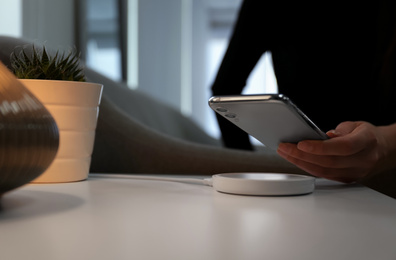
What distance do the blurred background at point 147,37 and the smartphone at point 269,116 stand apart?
625 mm

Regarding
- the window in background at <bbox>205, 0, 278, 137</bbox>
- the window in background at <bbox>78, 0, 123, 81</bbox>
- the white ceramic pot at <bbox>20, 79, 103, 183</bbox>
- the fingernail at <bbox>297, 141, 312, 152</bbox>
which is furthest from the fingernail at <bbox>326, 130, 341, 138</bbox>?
the window in background at <bbox>205, 0, 278, 137</bbox>

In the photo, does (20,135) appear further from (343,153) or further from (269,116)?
(343,153)

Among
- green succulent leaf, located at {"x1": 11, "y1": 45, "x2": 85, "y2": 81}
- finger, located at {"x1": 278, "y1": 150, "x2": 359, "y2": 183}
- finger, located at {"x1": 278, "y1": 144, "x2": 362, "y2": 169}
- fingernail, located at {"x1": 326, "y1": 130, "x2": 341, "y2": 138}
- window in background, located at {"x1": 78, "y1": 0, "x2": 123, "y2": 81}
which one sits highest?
window in background, located at {"x1": 78, "y1": 0, "x2": 123, "y2": 81}

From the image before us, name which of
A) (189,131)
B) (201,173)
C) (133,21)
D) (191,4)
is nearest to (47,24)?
(189,131)

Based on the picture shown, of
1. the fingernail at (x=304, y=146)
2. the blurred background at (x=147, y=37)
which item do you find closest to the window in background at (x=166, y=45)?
the blurred background at (x=147, y=37)

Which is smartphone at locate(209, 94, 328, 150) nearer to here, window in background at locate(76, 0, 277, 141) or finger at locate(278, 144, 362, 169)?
finger at locate(278, 144, 362, 169)

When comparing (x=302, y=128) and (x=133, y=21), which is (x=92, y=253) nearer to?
(x=302, y=128)

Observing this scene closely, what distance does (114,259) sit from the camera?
22 cm

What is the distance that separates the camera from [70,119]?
0.56 meters

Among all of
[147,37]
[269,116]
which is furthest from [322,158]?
[147,37]

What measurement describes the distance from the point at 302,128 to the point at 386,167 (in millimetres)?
283

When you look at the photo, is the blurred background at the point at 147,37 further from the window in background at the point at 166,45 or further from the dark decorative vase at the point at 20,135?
the dark decorative vase at the point at 20,135

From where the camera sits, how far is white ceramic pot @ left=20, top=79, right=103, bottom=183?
1.78ft

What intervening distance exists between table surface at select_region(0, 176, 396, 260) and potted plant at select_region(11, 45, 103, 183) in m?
0.09
